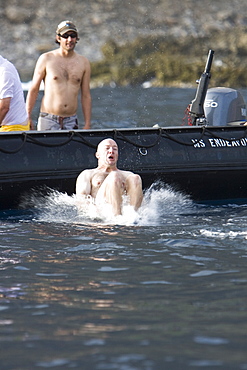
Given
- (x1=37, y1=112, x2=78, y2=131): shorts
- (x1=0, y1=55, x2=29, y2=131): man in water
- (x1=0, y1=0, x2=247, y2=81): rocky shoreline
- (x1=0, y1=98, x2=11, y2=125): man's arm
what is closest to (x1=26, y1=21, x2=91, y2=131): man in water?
(x1=37, y1=112, x2=78, y2=131): shorts

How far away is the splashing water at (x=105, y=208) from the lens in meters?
7.93

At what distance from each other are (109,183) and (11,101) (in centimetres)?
147

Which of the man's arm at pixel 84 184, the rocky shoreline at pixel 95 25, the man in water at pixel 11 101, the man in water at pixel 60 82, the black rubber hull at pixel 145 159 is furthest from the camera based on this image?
the rocky shoreline at pixel 95 25

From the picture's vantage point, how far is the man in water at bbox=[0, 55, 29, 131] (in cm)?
834

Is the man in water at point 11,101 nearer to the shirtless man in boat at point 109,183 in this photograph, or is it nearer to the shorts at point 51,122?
the shorts at point 51,122

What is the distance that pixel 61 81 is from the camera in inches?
359

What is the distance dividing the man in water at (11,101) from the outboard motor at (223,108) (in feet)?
8.76

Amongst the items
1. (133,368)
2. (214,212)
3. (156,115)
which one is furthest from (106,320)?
(156,115)

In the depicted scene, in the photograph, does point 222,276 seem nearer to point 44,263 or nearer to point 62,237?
point 44,263

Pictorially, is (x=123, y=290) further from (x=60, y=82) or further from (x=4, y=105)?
(x=60, y=82)

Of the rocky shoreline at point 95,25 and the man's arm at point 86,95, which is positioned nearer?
the man's arm at point 86,95

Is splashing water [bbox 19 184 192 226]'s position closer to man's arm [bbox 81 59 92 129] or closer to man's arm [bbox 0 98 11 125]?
man's arm [bbox 0 98 11 125]

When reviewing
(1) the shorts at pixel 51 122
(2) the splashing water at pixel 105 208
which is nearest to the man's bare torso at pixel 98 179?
(2) the splashing water at pixel 105 208

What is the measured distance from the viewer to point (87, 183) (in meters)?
8.05
